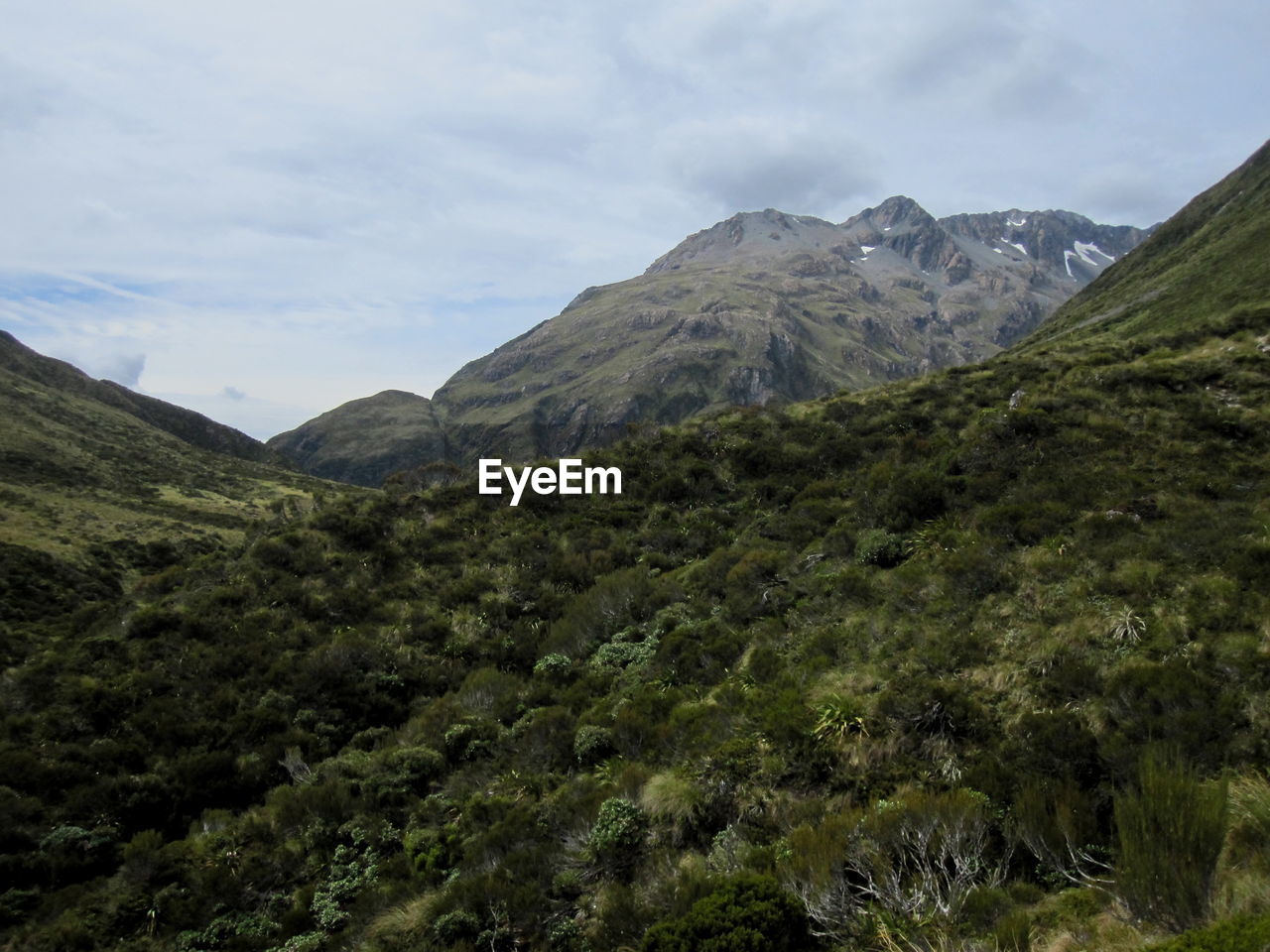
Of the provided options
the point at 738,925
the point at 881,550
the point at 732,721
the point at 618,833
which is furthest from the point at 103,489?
the point at 738,925

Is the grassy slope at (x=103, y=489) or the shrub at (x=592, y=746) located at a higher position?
the grassy slope at (x=103, y=489)

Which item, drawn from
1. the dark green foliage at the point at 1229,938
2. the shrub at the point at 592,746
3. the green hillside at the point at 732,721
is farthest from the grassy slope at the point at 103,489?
the dark green foliage at the point at 1229,938

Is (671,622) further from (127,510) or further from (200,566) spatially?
(127,510)

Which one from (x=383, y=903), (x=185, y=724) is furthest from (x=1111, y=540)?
(x=185, y=724)

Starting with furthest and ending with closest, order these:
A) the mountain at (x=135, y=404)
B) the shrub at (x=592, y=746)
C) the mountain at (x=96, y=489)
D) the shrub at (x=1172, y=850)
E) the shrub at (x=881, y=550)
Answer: the mountain at (x=135, y=404) → the mountain at (x=96, y=489) → the shrub at (x=881, y=550) → the shrub at (x=592, y=746) → the shrub at (x=1172, y=850)

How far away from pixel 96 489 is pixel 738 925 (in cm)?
6667

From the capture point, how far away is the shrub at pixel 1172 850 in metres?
4.76

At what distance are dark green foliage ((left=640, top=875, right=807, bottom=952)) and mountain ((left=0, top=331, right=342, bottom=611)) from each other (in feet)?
104

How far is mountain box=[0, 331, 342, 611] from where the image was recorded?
115ft

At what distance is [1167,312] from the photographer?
164 ft

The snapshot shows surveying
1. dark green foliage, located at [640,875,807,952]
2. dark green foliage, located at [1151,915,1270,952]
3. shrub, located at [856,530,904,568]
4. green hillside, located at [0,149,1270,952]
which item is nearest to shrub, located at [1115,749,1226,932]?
green hillside, located at [0,149,1270,952]

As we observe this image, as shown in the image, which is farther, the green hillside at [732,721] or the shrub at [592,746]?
the shrub at [592,746]

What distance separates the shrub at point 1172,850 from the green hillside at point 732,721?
0.07 ft

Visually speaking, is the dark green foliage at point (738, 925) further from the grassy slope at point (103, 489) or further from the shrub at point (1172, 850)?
the grassy slope at point (103, 489)
